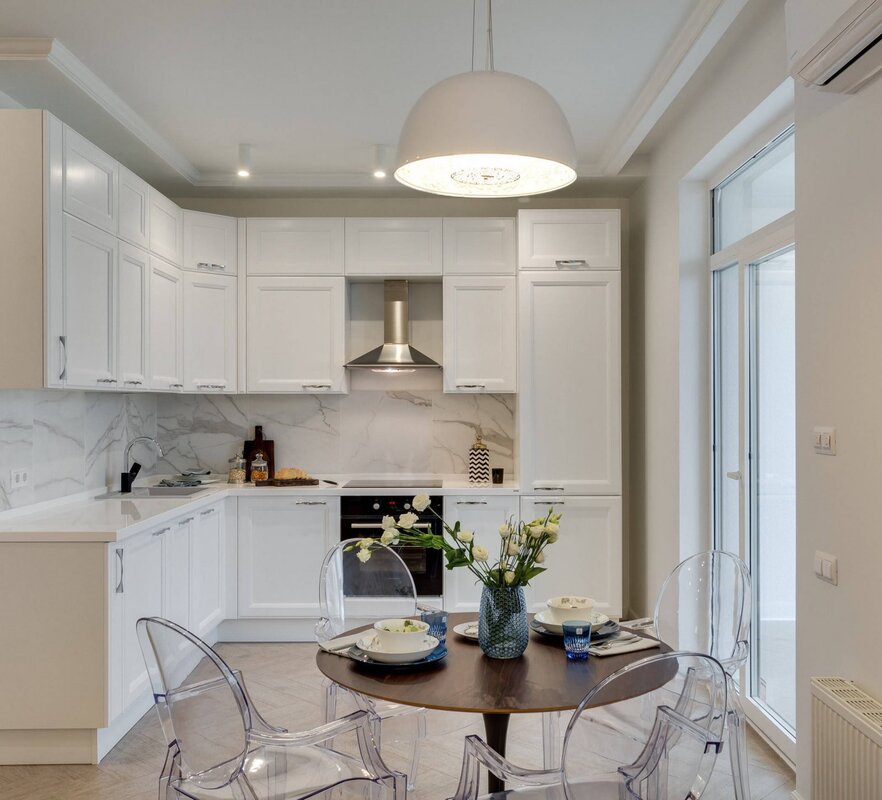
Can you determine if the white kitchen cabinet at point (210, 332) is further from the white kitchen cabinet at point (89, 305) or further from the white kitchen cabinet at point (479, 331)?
the white kitchen cabinet at point (479, 331)

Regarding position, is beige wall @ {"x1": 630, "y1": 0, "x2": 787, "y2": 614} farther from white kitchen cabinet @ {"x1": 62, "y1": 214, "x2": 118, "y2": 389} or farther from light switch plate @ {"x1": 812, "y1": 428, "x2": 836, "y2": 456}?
white kitchen cabinet @ {"x1": 62, "y1": 214, "x2": 118, "y2": 389}

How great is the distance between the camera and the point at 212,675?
203 cm

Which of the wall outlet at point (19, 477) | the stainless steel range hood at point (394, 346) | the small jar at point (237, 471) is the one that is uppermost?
the stainless steel range hood at point (394, 346)

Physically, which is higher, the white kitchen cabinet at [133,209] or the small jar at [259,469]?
the white kitchen cabinet at [133,209]

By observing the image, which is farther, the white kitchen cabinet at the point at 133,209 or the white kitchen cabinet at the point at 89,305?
the white kitchen cabinet at the point at 133,209

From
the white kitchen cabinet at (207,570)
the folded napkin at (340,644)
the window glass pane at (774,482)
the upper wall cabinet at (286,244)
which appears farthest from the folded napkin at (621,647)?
the upper wall cabinet at (286,244)

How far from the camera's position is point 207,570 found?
434 centimetres

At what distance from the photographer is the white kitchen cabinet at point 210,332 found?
4.74 metres

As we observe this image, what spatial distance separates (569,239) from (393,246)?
107cm

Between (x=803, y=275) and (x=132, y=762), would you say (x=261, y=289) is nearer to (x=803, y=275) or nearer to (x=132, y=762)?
(x=132, y=762)

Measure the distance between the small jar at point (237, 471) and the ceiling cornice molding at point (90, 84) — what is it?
1.80 m

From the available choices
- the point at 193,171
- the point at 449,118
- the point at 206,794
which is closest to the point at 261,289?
the point at 193,171

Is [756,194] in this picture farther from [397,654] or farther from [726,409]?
[397,654]

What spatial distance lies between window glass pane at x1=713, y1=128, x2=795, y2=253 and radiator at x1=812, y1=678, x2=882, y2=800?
176 cm
